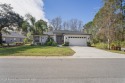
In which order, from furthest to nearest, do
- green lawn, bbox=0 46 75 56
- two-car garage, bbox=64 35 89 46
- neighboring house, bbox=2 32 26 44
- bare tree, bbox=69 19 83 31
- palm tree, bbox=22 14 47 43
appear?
bare tree, bbox=69 19 83 31, neighboring house, bbox=2 32 26 44, palm tree, bbox=22 14 47 43, two-car garage, bbox=64 35 89 46, green lawn, bbox=0 46 75 56

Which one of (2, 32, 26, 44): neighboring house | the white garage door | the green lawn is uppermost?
(2, 32, 26, 44): neighboring house

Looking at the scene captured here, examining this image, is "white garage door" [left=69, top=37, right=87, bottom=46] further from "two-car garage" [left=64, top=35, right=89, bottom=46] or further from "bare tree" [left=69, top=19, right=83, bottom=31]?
"bare tree" [left=69, top=19, right=83, bottom=31]

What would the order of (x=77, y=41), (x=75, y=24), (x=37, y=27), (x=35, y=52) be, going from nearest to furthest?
(x=35, y=52) < (x=77, y=41) < (x=37, y=27) < (x=75, y=24)

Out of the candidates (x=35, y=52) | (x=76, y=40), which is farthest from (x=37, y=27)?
(x=35, y=52)

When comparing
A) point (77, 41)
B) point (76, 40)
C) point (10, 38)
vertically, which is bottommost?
point (77, 41)

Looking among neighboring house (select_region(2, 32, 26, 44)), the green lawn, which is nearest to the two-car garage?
the green lawn

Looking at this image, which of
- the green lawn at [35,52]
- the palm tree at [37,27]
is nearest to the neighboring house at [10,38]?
the palm tree at [37,27]

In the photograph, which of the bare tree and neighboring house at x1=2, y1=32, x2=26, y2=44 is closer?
neighboring house at x1=2, y1=32, x2=26, y2=44

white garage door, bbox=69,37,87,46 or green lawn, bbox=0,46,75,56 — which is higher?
white garage door, bbox=69,37,87,46

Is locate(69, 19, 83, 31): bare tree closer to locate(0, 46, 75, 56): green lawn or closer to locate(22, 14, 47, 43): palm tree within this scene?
locate(22, 14, 47, 43): palm tree

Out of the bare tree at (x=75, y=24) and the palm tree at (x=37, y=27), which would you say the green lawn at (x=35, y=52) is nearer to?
the palm tree at (x=37, y=27)

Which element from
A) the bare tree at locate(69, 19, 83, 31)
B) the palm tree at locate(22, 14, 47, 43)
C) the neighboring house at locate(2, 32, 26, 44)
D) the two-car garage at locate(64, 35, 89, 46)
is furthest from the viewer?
the bare tree at locate(69, 19, 83, 31)

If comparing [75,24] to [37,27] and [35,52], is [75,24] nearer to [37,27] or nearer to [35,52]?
[37,27]
